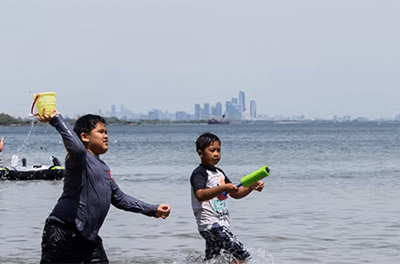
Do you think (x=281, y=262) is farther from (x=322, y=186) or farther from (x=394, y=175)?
(x=394, y=175)

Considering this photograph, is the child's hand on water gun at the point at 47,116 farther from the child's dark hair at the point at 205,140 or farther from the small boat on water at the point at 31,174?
the small boat on water at the point at 31,174

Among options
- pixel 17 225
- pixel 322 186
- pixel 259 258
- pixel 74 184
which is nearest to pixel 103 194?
pixel 74 184

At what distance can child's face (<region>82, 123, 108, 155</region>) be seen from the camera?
19.3 ft

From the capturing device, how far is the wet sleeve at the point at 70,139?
5359 millimetres

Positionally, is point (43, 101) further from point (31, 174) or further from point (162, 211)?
point (31, 174)

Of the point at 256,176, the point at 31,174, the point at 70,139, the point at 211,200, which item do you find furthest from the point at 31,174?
the point at 70,139

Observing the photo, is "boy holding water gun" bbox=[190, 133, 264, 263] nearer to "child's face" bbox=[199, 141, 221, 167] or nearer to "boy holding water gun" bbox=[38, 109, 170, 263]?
"child's face" bbox=[199, 141, 221, 167]

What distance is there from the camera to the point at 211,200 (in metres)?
7.35

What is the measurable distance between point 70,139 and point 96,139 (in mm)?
520

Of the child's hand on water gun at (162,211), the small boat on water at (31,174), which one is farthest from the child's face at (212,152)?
the small boat on water at (31,174)

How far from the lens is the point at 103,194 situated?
579 centimetres

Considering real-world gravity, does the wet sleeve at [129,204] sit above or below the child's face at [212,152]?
below

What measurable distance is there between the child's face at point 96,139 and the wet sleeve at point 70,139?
0.40 meters

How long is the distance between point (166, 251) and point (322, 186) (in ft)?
46.0
